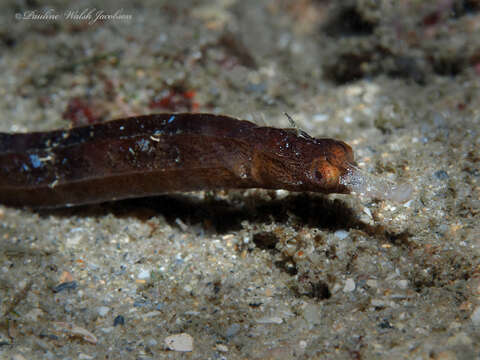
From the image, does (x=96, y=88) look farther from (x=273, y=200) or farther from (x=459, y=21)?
(x=459, y=21)

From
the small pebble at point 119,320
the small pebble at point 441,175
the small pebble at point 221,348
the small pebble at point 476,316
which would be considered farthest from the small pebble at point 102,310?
the small pebble at point 441,175

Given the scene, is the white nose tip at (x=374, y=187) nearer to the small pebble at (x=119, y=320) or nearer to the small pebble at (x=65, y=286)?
the small pebble at (x=119, y=320)

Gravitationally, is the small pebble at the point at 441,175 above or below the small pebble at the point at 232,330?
above

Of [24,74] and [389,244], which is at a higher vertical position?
[24,74]

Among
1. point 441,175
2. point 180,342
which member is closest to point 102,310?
point 180,342

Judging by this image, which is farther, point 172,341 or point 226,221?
point 226,221

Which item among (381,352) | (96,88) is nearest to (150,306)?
(381,352)

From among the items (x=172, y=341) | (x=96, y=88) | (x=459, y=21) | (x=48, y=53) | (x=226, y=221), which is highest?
(x=459, y=21)
